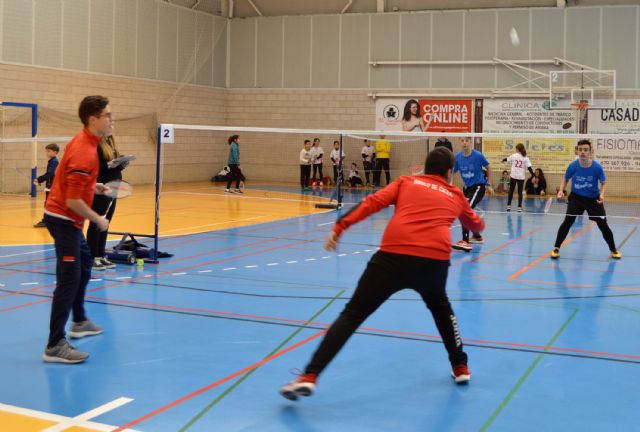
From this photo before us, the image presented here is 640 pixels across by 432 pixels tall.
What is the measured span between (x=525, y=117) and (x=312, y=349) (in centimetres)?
2535

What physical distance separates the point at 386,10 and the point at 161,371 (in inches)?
1125

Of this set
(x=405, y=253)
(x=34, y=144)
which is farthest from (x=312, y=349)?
(x=34, y=144)

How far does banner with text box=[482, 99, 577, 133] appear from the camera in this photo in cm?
3011

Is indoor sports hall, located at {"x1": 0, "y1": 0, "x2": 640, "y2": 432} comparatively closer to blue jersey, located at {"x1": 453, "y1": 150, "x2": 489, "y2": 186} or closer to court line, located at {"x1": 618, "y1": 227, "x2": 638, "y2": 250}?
court line, located at {"x1": 618, "y1": 227, "x2": 638, "y2": 250}

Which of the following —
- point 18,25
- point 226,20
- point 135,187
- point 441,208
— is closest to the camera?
point 441,208

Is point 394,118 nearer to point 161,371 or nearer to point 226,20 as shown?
point 226,20

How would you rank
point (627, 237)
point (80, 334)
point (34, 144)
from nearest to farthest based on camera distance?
point (80, 334) < point (627, 237) < point (34, 144)

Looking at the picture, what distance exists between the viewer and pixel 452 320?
20.4 feet

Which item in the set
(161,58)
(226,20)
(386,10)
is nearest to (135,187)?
(161,58)

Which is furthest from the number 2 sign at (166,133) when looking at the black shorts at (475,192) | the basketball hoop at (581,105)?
the basketball hoop at (581,105)

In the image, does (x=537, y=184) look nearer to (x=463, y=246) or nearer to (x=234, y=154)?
(x=234, y=154)

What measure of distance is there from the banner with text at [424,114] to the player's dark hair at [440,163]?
26.1 meters

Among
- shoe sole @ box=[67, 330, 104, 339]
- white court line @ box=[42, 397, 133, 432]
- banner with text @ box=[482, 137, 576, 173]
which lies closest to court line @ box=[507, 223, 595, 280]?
shoe sole @ box=[67, 330, 104, 339]

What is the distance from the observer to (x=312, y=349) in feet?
23.9
